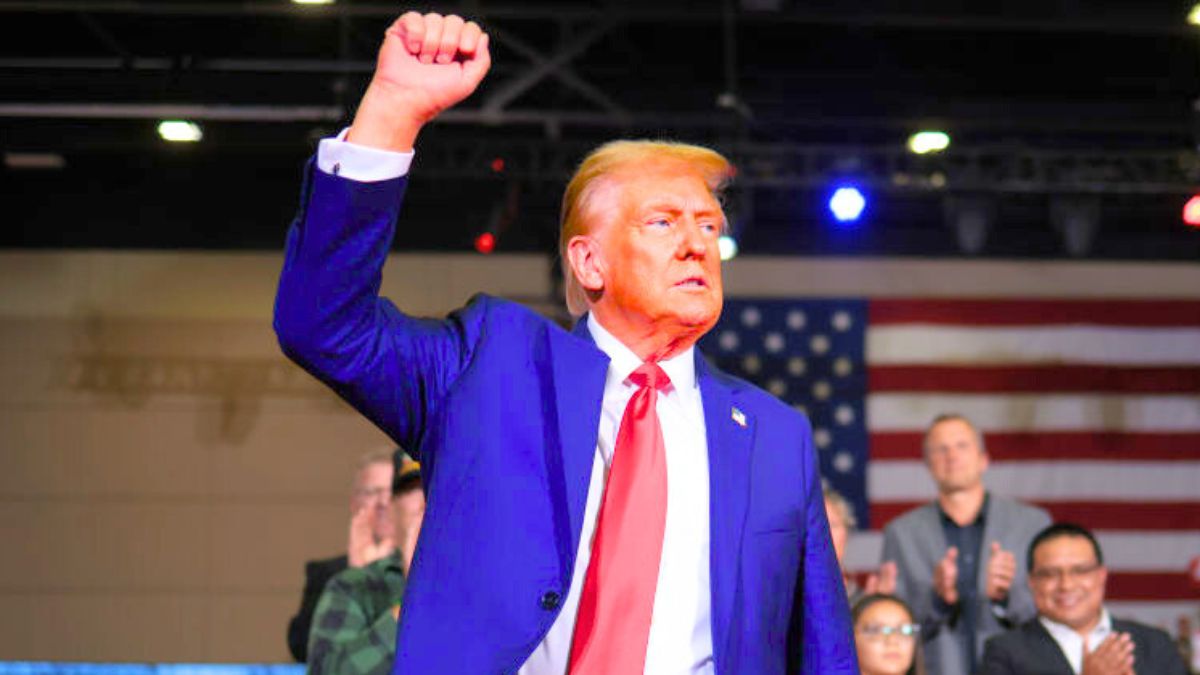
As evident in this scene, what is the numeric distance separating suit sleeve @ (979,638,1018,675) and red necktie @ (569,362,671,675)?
294 cm

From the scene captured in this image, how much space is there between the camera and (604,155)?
5.74ft

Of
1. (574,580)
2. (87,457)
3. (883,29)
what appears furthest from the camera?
(87,457)

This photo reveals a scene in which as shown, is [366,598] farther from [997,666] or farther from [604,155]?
[997,666]

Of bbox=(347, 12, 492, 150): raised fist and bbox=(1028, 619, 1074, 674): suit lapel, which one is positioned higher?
bbox=(347, 12, 492, 150): raised fist

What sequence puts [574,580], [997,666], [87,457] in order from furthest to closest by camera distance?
[87,457], [997,666], [574,580]

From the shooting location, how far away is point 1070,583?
430 centimetres

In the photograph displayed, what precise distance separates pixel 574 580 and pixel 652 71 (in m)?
6.73

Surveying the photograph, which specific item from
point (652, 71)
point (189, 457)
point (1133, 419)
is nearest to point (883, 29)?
point (652, 71)

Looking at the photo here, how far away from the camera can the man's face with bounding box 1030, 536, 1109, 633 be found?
14.0 feet

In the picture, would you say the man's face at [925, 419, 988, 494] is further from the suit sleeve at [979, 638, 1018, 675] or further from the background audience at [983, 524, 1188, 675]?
the suit sleeve at [979, 638, 1018, 675]

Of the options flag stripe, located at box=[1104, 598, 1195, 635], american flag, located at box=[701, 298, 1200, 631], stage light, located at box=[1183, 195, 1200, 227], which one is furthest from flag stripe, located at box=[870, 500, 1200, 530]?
stage light, located at box=[1183, 195, 1200, 227]

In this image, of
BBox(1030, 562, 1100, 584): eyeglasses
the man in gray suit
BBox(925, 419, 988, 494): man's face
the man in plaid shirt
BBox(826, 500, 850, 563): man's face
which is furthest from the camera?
BBox(925, 419, 988, 494): man's face

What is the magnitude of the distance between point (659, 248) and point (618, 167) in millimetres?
124

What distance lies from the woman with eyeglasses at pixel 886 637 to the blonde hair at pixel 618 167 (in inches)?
98.2
